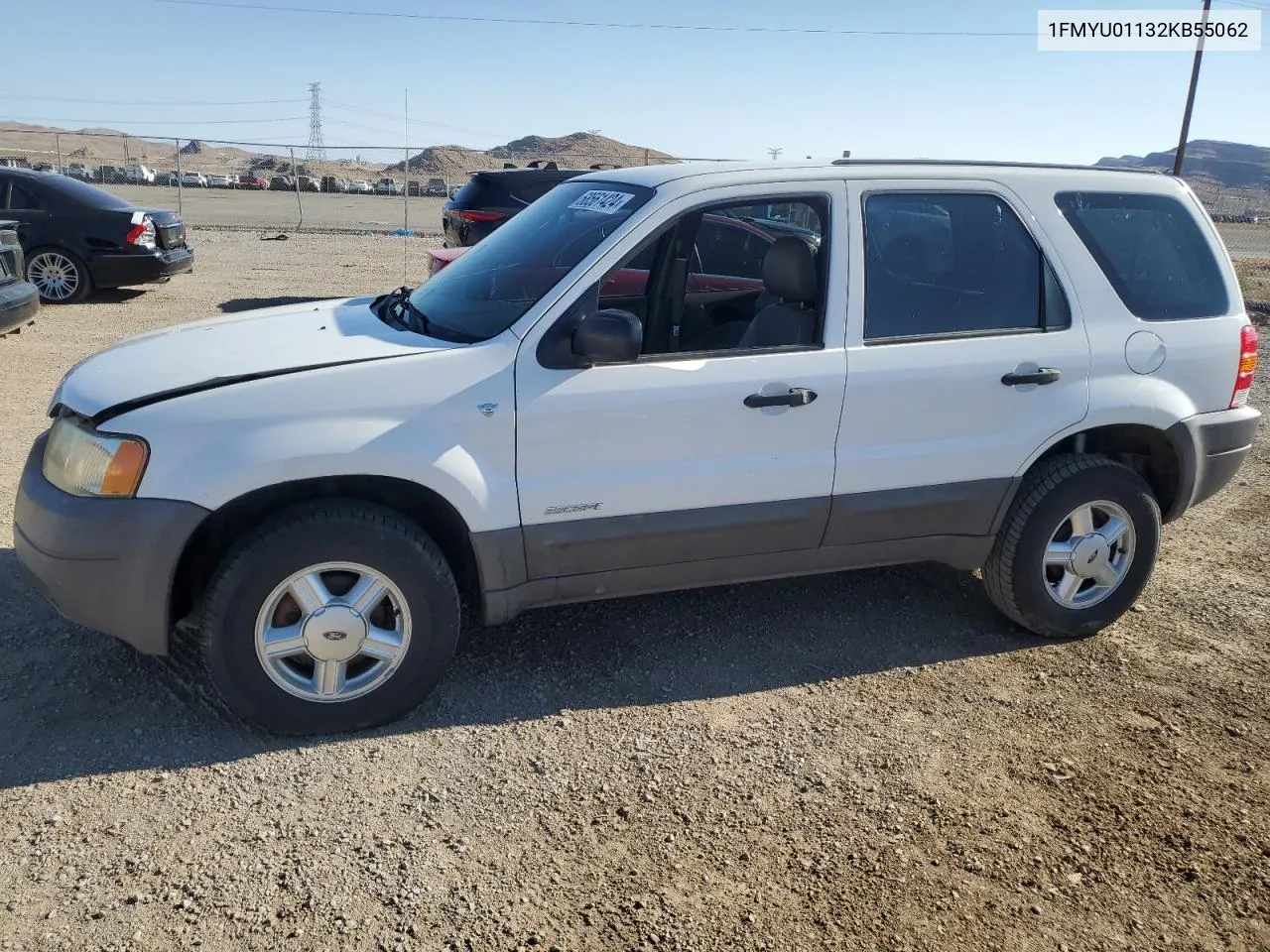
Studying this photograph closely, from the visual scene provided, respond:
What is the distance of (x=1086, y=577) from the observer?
176 inches

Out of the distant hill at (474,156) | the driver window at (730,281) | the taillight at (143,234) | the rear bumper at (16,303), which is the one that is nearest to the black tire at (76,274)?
the taillight at (143,234)

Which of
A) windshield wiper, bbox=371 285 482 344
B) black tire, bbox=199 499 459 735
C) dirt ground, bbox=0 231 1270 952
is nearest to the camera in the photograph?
dirt ground, bbox=0 231 1270 952

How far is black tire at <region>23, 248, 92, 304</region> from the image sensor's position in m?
11.9

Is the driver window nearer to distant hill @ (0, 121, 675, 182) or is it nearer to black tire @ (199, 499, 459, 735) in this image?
black tire @ (199, 499, 459, 735)

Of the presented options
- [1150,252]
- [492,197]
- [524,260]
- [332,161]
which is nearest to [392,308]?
[524,260]

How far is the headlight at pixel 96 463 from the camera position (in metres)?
3.26

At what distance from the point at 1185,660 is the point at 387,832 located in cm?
333

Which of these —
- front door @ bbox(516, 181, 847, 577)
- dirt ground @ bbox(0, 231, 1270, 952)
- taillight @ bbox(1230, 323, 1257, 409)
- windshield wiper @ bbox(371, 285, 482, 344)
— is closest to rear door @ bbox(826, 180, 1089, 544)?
front door @ bbox(516, 181, 847, 577)

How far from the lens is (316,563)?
3.41 metres

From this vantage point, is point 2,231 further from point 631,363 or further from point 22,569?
point 631,363

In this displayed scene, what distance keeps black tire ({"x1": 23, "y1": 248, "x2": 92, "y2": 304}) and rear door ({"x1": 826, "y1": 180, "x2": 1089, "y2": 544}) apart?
10813 mm

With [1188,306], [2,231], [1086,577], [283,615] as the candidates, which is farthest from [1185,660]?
[2,231]

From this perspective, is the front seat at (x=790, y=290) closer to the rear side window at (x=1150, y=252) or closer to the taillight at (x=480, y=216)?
the rear side window at (x=1150, y=252)

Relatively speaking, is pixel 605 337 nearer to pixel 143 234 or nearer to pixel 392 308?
pixel 392 308
